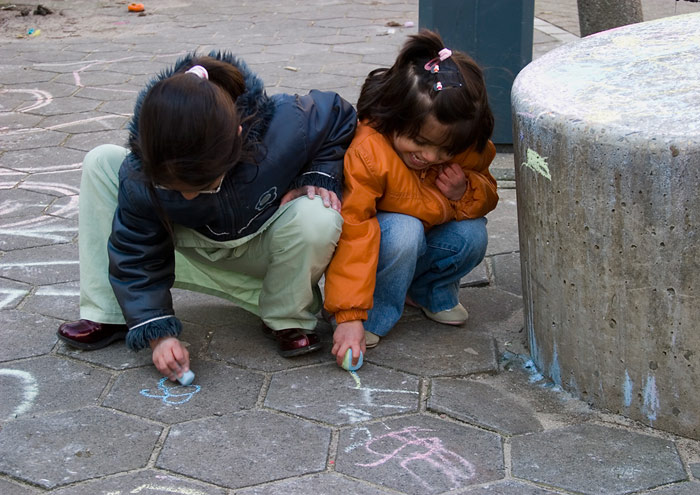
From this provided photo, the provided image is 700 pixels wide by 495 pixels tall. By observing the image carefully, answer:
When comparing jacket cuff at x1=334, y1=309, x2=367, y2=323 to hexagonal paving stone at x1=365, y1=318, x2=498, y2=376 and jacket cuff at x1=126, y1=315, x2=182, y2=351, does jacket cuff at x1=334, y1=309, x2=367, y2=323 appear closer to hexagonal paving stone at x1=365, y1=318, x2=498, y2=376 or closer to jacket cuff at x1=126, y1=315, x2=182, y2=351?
hexagonal paving stone at x1=365, y1=318, x2=498, y2=376

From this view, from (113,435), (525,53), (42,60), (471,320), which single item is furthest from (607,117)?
(42,60)

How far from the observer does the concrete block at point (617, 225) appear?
1.88 m

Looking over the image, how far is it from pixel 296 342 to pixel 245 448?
0.44 meters

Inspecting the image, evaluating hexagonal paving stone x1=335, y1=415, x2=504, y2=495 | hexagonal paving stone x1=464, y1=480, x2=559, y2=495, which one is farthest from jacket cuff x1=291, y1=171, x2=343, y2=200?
hexagonal paving stone x1=464, y1=480, x2=559, y2=495

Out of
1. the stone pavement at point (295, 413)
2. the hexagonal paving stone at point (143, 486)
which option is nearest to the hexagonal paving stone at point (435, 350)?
the stone pavement at point (295, 413)

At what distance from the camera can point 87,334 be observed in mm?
2482

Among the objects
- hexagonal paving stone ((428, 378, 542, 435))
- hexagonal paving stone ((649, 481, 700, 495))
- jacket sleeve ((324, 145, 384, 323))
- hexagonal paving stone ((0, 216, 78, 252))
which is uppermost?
jacket sleeve ((324, 145, 384, 323))

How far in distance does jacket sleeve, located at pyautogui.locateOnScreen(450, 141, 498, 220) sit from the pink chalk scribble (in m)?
0.69

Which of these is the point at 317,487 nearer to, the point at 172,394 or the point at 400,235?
the point at 172,394

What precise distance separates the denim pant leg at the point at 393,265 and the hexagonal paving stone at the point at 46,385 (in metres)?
0.75

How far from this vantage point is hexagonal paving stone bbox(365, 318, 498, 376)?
242 cm

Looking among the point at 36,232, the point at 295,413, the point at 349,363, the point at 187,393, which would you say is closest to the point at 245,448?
the point at 295,413

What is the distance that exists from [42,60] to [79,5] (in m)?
2.29

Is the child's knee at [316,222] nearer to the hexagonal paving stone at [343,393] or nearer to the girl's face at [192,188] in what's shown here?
the girl's face at [192,188]
